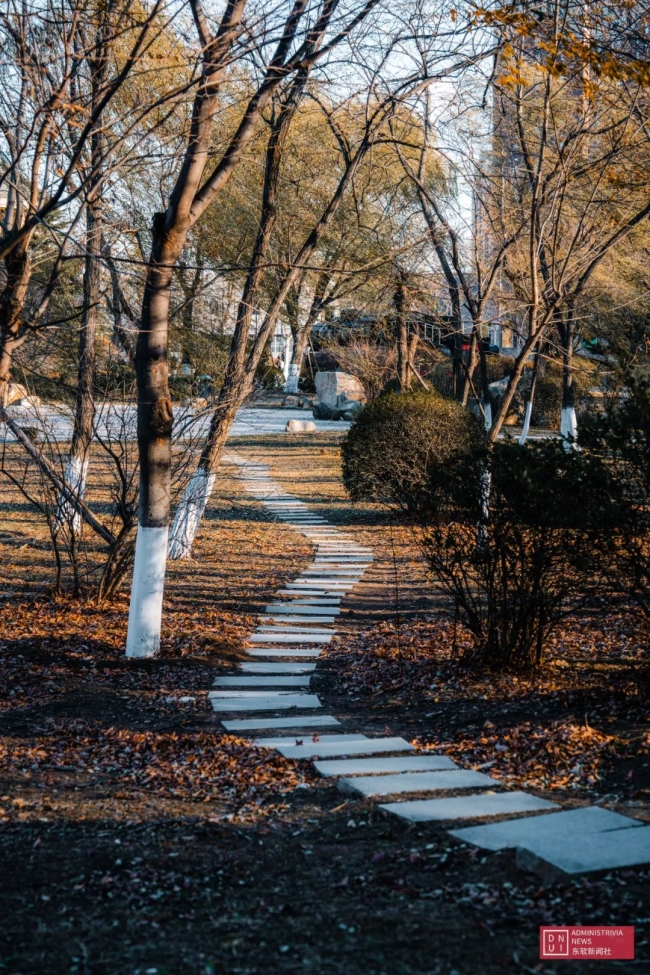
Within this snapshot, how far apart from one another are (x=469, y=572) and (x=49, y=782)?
11.1 feet

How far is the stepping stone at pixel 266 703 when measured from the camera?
242 inches

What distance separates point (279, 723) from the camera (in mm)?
5762

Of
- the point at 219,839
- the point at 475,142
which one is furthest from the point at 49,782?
the point at 475,142

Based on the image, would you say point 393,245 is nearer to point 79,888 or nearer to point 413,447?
point 413,447

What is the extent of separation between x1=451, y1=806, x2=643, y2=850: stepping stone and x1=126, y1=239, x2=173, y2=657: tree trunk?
13.5ft

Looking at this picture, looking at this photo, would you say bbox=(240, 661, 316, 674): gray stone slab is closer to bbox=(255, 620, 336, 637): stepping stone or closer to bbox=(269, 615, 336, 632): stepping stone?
bbox=(255, 620, 336, 637): stepping stone

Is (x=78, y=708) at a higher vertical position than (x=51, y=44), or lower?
lower

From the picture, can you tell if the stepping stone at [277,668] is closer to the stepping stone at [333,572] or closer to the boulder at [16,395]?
the boulder at [16,395]

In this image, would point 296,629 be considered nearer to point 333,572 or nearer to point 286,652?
point 286,652

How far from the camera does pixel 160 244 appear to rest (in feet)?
23.5

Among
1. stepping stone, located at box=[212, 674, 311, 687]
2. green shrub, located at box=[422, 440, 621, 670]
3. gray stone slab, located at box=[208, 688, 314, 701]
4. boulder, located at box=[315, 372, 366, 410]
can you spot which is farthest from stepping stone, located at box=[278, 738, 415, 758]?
boulder, located at box=[315, 372, 366, 410]

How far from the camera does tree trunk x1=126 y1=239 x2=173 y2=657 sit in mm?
7195

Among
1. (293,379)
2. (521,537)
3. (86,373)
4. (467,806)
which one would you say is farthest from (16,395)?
(293,379)

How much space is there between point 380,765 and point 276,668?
258 centimetres
